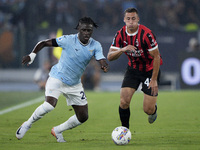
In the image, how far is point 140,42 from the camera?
25.2 feet

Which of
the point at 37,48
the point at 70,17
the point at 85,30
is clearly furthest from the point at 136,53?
the point at 70,17

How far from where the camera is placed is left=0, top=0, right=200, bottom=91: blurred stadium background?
22391 mm

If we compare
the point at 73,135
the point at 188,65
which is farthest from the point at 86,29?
the point at 188,65

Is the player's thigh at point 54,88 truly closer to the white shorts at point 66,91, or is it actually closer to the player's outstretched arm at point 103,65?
the white shorts at point 66,91

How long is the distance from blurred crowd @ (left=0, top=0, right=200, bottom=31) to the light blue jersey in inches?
601

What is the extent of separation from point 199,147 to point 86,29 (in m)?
2.44

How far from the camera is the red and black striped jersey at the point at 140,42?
25.0ft

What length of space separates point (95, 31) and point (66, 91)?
15093 mm

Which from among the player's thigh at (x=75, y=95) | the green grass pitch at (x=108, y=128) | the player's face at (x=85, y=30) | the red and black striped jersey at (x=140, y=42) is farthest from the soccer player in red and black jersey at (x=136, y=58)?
the player's thigh at (x=75, y=95)

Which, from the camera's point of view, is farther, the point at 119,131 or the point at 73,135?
the point at 73,135

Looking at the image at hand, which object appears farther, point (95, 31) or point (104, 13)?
point (104, 13)

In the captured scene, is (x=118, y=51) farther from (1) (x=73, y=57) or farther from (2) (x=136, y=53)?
(1) (x=73, y=57)

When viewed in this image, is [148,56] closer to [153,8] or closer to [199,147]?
[199,147]

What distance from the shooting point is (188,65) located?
18.7 m
